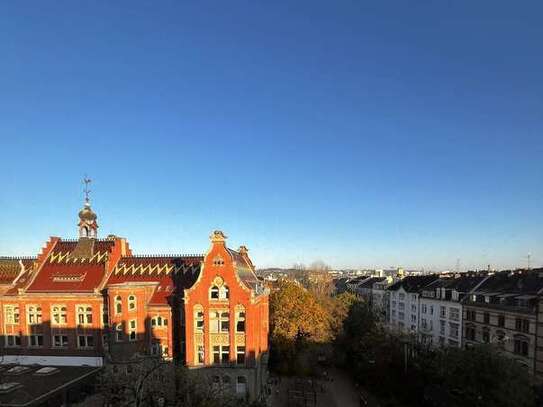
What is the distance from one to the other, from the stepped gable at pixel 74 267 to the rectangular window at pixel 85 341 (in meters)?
5.54

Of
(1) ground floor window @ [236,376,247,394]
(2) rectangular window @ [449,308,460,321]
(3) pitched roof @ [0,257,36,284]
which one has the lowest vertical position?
(2) rectangular window @ [449,308,460,321]

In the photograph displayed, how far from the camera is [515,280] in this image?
57.6 metres

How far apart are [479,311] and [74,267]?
61.3 m

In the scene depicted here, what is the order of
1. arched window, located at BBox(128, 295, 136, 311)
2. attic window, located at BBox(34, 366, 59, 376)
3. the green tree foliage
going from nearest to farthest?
the green tree foliage, attic window, located at BBox(34, 366, 59, 376), arched window, located at BBox(128, 295, 136, 311)

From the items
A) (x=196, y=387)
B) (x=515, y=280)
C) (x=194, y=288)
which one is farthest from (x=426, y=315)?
(x=196, y=387)

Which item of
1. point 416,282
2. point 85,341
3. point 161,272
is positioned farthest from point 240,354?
point 416,282

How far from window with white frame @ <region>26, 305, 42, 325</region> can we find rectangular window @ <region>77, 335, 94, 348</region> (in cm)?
582

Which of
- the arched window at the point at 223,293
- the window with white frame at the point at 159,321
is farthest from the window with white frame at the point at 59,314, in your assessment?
the arched window at the point at 223,293

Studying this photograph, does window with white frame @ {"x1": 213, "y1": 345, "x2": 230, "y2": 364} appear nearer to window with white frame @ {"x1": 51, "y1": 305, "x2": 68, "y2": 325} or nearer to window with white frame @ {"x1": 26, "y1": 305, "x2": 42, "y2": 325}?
window with white frame @ {"x1": 51, "y1": 305, "x2": 68, "y2": 325}

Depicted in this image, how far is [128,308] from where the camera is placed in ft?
139

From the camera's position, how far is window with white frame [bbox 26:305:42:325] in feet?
147

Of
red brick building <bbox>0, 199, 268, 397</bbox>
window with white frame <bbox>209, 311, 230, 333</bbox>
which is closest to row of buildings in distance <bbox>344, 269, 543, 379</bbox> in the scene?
red brick building <bbox>0, 199, 268, 397</bbox>

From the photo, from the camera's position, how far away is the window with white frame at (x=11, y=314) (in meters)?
45.1

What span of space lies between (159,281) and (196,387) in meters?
21.8
